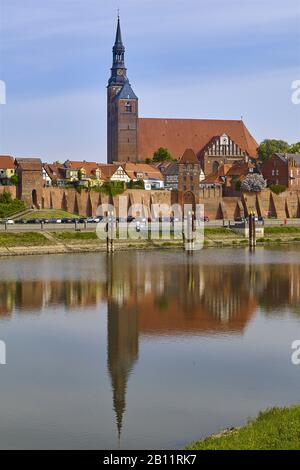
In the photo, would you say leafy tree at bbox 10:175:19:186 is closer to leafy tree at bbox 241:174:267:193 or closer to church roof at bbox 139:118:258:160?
leafy tree at bbox 241:174:267:193

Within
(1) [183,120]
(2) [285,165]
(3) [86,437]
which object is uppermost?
(1) [183,120]

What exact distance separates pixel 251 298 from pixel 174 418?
53.6ft

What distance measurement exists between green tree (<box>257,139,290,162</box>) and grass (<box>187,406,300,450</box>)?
79.3 m

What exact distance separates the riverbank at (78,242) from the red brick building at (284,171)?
17.8 m

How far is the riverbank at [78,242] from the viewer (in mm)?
50438

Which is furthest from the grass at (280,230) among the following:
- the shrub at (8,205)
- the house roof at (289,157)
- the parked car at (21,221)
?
the shrub at (8,205)

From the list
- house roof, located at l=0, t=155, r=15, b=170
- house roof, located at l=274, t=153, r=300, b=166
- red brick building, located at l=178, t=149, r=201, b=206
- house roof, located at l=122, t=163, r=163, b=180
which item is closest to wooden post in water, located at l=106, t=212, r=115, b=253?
red brick building, located at l=178, t=149, r=201, b=206

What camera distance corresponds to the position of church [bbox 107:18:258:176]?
9069cm

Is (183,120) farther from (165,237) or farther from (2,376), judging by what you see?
(2,376)

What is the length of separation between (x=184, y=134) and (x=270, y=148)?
10.7 meters

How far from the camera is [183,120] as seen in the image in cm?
9762

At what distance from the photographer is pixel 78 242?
Answer: 53188 mm

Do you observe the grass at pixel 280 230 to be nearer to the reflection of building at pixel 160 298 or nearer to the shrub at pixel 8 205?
the reflection of building at pixel 160 298
